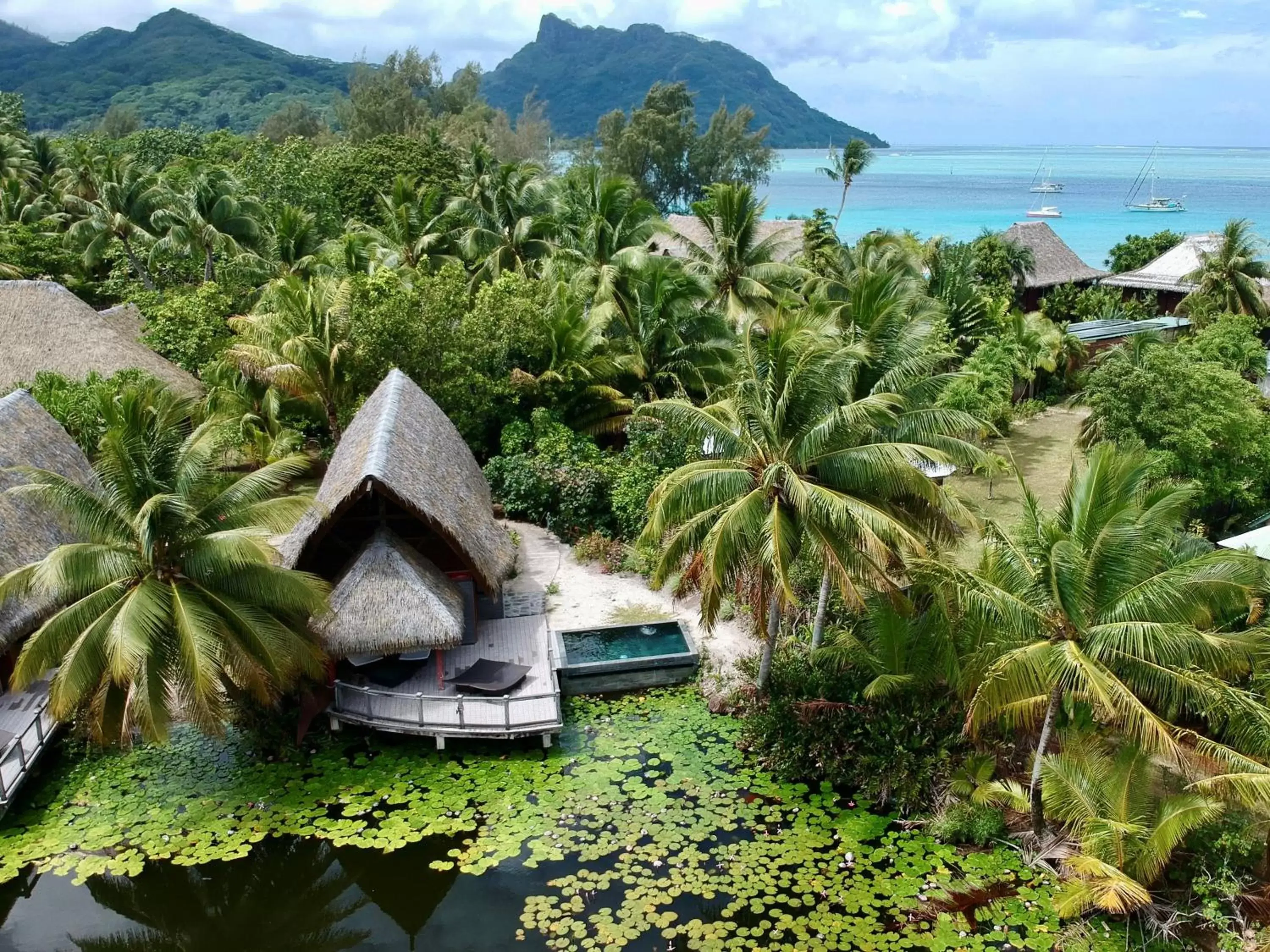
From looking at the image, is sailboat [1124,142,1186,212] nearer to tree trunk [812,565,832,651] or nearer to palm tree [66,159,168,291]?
palm tree [66,159,168,291]

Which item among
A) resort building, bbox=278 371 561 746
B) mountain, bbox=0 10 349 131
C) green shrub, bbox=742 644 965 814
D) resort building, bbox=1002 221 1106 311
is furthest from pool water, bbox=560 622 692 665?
mountain, bbox=0 10 349 131

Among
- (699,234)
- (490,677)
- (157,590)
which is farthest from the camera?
(699,234)

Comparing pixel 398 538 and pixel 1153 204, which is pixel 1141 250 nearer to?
pixel 398 538

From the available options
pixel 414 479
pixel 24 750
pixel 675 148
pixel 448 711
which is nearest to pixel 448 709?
pixel 448 711

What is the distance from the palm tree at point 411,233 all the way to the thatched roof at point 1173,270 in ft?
85.6

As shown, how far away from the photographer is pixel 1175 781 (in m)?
11.9

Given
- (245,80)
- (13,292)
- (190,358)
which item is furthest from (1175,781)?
(245,80)

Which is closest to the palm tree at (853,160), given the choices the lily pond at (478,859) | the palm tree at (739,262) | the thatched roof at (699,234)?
the thatched roof at (699,234)

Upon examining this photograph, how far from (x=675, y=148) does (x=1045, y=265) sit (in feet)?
91.3

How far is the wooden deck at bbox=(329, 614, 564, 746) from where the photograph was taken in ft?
43.2

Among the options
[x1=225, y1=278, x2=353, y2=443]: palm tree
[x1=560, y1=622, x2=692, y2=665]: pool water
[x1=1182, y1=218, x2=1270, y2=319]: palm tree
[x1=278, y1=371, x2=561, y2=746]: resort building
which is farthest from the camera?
[x1=1182, y1=218, x2=1270, y2=319]: palm tree

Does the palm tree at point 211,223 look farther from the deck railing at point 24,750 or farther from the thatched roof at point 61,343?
the deck railing at point 24,750

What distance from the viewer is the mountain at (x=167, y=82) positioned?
142m

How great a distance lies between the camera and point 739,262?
82.1 ft
